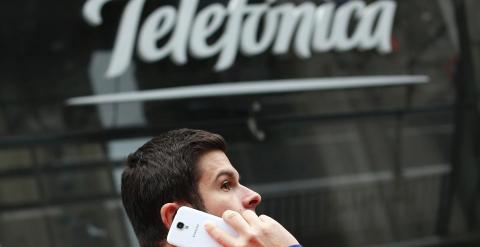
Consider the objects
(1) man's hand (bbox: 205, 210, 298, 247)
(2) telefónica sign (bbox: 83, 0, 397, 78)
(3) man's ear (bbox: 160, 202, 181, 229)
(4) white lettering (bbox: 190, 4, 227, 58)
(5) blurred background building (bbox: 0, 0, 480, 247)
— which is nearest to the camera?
(1) man's hand (bbox: 205, 210, 298, 247)

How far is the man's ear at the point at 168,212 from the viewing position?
6.70ft

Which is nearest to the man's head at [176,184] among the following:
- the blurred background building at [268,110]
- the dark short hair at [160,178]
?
the dark short hair at [160,178]

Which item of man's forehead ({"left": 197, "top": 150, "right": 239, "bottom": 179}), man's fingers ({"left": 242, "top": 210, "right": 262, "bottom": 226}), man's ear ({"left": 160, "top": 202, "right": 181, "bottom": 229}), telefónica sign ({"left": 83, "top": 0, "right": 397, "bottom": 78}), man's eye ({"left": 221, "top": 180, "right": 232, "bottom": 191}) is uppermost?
man's forehead ({"left": 197, "top": 150, "right": 239, "bottom": 179})

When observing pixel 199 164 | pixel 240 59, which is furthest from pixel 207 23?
pixel 199 164

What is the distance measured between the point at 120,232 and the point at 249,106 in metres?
1.13

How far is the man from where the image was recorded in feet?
6.80

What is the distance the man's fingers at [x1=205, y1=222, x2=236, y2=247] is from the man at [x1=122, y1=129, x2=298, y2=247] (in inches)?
4.7

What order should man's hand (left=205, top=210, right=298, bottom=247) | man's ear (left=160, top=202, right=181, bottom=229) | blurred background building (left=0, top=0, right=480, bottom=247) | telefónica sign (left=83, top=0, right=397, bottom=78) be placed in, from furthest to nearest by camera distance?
telefónica sign (left=83, top=0, right=397, bottom=78) → blurred background building (left=0, top=0, right=480, bottom=247) → man's ear (left=160, top=202, right=181, bottom=229) → man's hand (left=205, top=210, right=298, bottom=247)

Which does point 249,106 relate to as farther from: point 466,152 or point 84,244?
point 466,152

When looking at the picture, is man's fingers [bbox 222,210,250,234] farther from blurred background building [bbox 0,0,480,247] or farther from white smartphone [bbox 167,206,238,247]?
blurred background building [bbox 0,0,480,247]

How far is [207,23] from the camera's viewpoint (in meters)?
5.03

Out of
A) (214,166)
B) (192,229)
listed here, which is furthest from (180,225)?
(214,166)

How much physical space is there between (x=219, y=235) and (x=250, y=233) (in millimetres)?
75

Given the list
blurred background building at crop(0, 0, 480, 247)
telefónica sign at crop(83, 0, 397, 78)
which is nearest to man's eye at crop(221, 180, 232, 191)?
blurred background building at crop(0, 0, 480, 247)
